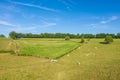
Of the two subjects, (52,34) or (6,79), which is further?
(52,34)

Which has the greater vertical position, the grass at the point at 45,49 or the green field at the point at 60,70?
the grass at the point at 45,49

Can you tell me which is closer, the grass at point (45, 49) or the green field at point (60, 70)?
the green field at point (60, 70)

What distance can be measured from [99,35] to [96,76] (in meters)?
127

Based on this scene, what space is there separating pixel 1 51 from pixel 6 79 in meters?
40.2

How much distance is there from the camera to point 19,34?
154500mm

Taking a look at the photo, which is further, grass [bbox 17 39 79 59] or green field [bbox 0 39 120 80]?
grass [bbox 17 39 79 59]

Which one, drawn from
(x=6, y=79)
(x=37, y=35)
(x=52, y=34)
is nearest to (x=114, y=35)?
(x=52, y=34)

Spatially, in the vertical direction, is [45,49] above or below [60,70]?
above

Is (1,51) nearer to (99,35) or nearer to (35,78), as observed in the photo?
(35,78)

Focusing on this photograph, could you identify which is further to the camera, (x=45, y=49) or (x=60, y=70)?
(x=45, y=49)

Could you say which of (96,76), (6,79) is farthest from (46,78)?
(96,76)

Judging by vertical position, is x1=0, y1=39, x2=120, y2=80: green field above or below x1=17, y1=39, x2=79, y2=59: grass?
below

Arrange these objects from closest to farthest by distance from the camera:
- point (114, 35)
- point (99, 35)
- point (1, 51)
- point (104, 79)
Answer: point (104, 79)
point (1, 51)
point (114, 35)
point (99, 35)

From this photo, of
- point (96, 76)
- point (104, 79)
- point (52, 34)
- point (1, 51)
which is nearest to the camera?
point (104, 79)
